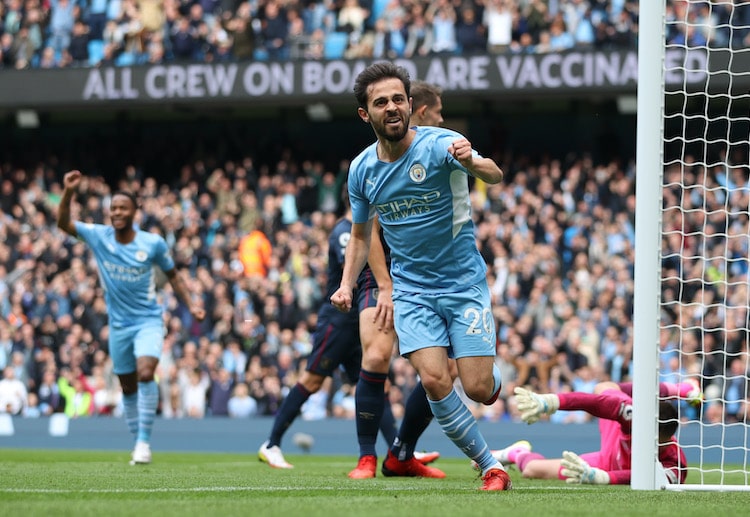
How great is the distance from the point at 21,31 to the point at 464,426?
19.7m

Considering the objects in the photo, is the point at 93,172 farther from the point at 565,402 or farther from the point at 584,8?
the point at 565,402

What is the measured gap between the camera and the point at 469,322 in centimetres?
643

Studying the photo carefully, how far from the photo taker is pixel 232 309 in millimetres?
19156

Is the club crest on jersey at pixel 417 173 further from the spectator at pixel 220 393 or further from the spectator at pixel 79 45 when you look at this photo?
the spectator at pixel 79 45

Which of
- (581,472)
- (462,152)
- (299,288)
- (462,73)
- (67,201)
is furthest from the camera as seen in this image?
(462,73)

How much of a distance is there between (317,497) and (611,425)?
9.06 feet

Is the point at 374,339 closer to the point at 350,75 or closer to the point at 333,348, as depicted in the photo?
the point at 333,348

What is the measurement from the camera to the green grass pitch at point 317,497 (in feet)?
16.9

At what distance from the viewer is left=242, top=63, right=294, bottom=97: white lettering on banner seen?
22156 millimetres

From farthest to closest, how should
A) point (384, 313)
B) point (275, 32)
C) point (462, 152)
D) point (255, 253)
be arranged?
point (275, 32), point (255, 253), point (384, 313), point (462, 152)

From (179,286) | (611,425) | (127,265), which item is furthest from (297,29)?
(611,425)

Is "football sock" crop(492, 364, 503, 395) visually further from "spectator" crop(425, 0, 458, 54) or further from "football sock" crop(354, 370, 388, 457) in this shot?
"spectator" crop(425, 0, 458, 54)

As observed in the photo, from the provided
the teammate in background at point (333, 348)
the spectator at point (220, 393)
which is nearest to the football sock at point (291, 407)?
the teammate in background at point (333, 348)

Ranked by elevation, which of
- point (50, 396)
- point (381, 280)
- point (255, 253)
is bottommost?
point (50, 396)
